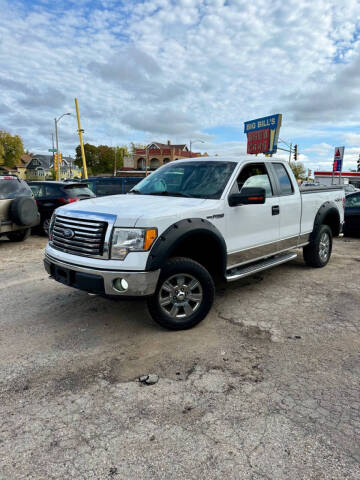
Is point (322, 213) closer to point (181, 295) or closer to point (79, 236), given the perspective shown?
point (181, 295)

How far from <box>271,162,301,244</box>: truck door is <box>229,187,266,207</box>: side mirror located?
1.20 meters

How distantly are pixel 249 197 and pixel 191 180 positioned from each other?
890 millimetres

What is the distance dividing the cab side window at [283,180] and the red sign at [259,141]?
15891 millimetres

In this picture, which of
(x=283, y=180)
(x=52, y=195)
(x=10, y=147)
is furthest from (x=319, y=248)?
(x=10, y=147)

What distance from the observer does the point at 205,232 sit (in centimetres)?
368

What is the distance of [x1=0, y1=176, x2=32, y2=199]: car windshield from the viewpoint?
26.2 feet

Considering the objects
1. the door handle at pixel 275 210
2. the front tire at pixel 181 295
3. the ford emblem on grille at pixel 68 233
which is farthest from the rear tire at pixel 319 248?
the ford emblem on grille at pixel 68 233

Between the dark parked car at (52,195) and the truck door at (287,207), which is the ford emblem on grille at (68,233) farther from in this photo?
the dark parked car at (52,195)

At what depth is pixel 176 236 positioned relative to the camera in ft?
11.1

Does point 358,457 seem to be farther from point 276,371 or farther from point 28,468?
point 28,468

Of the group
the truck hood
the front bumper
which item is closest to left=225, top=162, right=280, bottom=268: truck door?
the truck hood

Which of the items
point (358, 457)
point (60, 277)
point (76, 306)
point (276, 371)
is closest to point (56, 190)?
point (76, 306)

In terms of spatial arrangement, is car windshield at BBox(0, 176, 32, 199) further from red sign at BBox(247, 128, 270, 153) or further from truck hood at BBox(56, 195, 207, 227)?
red sign at BBox(247, 128, 270, 153)

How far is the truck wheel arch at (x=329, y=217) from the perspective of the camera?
5977 millimetres
